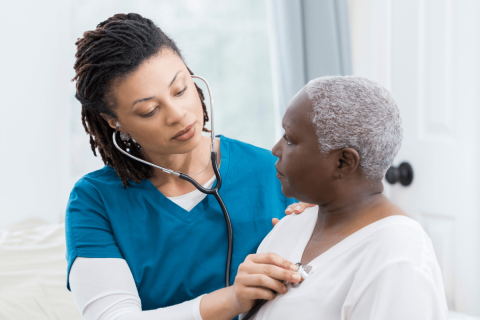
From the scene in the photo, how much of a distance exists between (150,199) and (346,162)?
54 cm

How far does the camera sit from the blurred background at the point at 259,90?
63.6 inches

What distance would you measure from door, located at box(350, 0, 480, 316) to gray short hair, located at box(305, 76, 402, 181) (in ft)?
3.53

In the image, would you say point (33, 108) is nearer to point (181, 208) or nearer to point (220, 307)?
point (181, 208)

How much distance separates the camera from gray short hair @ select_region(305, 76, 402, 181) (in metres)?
0.67

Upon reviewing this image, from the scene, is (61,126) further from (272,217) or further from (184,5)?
(272,217)

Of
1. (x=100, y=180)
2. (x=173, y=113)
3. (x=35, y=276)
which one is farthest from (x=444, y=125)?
(x=35, y=276)

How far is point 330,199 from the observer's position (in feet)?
2.47

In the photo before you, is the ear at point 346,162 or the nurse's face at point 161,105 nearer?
the ear at point 346,162

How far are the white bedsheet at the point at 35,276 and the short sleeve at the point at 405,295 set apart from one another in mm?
1149

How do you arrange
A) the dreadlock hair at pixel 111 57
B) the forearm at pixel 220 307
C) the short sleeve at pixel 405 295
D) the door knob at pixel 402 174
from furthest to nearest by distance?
the door knob at pixel 402 174
the dreadlock hair at pixel 111 57
the forearm at pixel 220 307
the short sleeve at pixel 405 295

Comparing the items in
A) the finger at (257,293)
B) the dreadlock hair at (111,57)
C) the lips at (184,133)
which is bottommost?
the finger at (257,293)

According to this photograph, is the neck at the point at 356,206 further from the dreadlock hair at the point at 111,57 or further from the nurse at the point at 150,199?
the dreadlock hair at the point at 111,57

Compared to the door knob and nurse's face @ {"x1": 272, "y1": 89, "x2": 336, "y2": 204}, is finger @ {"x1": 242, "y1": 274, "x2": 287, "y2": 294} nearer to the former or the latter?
nurse's face @ {"x1": 272, "y1": 89, "x2": 336, "y2": 204}

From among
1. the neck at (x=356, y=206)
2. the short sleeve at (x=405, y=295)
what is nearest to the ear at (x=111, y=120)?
the neck at (x=356, y=206)
